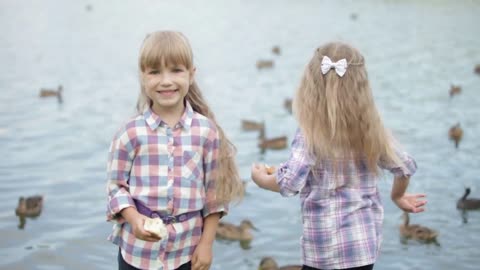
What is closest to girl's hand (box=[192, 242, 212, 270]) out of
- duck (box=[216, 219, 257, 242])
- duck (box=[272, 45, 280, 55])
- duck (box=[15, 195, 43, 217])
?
duck (box=[216, 219, 257, 242])

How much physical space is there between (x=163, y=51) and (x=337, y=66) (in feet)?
2.66

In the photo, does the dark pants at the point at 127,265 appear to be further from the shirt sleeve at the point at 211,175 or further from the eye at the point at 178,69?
the eye at the point at 178,69

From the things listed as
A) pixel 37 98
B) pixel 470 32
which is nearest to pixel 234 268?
pixel 37 98

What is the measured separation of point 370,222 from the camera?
349cm

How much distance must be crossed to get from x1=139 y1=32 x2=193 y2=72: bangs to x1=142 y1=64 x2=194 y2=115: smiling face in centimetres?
3

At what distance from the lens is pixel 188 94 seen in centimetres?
353

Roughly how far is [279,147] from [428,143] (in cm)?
189

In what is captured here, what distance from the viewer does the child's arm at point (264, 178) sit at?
3467mm

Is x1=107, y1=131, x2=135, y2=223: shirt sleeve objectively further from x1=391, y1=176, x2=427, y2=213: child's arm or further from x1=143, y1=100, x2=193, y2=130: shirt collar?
x1=391, y1=176, x2=427, y2=213: child's arm

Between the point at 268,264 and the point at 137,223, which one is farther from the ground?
the point at 137,223

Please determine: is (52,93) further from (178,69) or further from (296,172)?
(296,172)

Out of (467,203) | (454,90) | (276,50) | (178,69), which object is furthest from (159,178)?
(276,50)

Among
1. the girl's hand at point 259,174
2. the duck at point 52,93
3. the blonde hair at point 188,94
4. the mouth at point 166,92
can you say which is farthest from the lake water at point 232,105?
the mouth at point 166,92

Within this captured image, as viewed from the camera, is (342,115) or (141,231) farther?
(342,115)
